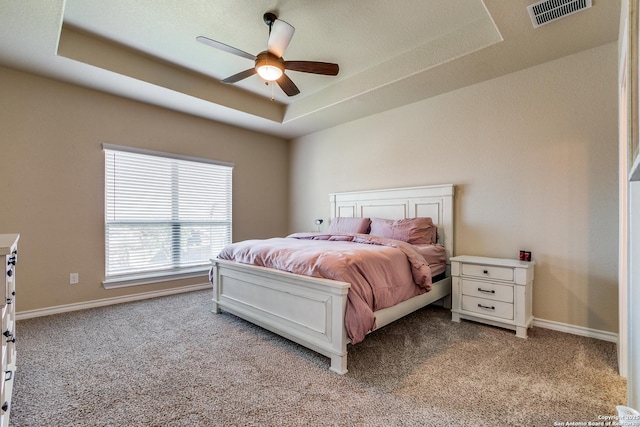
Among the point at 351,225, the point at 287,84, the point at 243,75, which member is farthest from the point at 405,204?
the point at 243,75

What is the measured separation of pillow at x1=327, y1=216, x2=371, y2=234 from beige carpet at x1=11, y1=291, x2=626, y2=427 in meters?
1.40

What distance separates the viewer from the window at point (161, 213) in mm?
3670

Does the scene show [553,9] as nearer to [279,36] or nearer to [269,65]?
[279,36]

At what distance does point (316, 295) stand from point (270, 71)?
6.32 ft

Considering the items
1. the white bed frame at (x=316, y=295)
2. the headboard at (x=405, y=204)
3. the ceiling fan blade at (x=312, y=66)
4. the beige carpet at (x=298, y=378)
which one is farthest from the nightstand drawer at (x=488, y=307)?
the ceiling fan blade at (x=312, y=66)

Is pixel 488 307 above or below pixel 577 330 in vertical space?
above

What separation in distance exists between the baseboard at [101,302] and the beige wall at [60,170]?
0.05 m

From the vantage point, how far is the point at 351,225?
399 centimetres

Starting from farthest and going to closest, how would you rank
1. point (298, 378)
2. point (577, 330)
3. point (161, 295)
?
1. point (161, 295)
2. point (577, 330)
3. point (298, 378)

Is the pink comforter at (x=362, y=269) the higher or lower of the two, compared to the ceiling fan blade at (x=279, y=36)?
lower

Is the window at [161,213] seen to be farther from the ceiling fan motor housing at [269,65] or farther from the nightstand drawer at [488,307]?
the nightstand drawer at [488,307]

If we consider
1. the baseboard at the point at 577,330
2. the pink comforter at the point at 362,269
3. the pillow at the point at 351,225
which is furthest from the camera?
the pillow at the point at 351,225

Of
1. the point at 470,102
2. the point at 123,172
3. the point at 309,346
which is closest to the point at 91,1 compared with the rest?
the point at 123,172

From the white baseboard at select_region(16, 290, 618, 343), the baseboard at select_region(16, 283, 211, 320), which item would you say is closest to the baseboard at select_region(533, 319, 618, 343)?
the white baseboard at select_region(16, 290, 618, 343)
